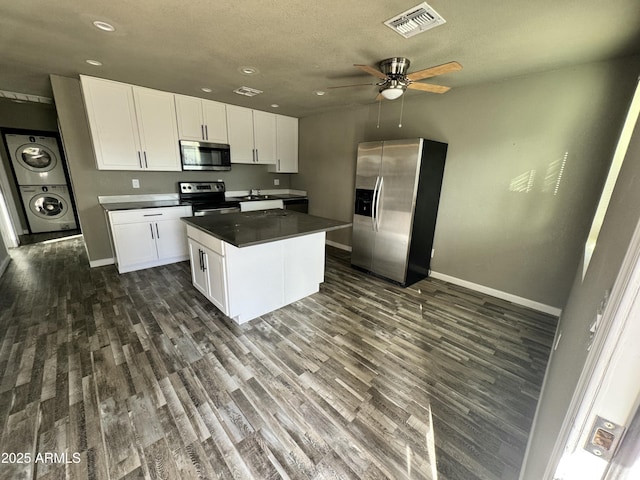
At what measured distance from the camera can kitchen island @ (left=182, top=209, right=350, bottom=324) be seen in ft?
7.79

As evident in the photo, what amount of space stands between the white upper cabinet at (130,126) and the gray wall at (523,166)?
129 inches

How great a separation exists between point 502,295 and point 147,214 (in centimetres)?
476

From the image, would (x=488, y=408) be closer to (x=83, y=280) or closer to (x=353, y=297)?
(x=353, y=297)

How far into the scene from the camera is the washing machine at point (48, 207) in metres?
5.12

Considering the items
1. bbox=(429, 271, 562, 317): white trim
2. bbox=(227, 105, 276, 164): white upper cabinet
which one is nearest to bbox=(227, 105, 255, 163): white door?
bbox=(227, 105, 276, 164): white upper cabinet

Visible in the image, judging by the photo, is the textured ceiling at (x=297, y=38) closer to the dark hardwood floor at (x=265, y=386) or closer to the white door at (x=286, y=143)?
the white door at (x=286, y=143)

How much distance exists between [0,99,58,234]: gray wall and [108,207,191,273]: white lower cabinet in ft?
11.2

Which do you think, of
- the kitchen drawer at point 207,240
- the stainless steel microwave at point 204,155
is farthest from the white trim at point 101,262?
the kitchen drawer at point 207,240

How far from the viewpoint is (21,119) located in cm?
471

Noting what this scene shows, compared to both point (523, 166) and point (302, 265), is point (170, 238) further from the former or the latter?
point (523, 166)

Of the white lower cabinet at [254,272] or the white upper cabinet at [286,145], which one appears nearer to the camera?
the white lower cabinet at [254,272]

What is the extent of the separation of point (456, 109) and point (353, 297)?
8.66 ft

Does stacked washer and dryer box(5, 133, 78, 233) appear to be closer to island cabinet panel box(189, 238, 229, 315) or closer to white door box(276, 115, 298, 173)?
white door box(276, 115, 298, 173)

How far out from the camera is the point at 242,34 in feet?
6.75
